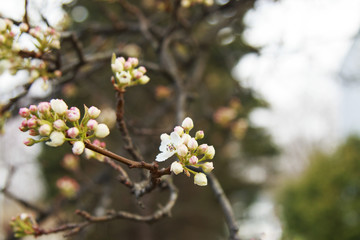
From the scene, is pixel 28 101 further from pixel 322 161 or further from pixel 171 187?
pixel 322 161

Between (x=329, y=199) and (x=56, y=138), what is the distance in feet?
22.6

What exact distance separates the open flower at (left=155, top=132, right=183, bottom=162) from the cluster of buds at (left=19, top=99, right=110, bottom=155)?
0.24 m

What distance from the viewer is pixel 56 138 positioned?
3.40ft

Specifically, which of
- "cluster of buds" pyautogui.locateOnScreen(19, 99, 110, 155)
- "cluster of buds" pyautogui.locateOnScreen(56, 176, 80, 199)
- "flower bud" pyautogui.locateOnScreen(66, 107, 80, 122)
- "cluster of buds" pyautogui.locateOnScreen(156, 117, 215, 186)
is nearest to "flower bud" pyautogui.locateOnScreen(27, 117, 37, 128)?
"cluster of buds" pyautogui.locateOnScreen(19, 99, 110, 155)

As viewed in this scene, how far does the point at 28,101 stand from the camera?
2.98 m

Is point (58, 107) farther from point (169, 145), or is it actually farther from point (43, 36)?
point (43, 36)

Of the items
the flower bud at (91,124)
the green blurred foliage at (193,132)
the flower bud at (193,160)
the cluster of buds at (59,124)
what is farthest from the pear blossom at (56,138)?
the green blurred foliage at (193,132)

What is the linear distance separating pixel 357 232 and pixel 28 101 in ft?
20.3

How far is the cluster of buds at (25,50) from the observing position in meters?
1.71

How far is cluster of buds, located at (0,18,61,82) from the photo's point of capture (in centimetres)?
171

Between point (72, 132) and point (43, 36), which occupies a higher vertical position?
point (43, 36)

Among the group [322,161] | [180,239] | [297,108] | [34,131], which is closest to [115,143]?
[180,239]

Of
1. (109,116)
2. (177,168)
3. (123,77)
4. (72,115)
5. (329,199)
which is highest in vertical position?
(109,116)

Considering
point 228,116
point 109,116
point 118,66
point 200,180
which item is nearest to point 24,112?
point 118,66
